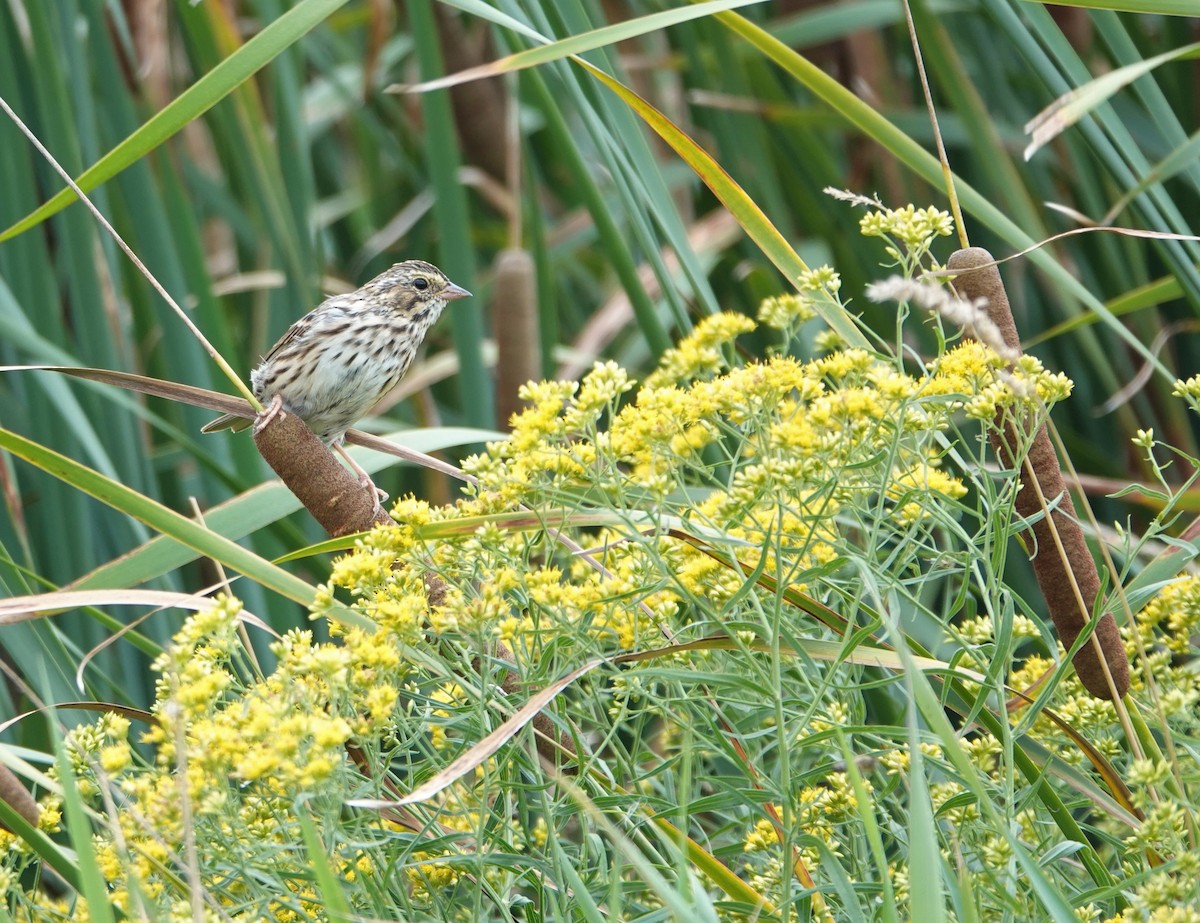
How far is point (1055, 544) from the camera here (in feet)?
4.77

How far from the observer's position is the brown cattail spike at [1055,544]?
1444mm

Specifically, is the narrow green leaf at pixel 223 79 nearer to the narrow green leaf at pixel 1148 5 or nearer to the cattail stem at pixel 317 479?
the cattail stem at pixel 317 479

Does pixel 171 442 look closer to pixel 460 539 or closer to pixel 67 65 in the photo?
pixel 67 65

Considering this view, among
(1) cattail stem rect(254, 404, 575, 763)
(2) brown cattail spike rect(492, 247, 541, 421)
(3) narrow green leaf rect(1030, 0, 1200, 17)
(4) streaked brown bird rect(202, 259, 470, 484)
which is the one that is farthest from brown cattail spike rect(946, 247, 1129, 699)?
(2) brown cattail spike rect(492, 247, 541, 421)

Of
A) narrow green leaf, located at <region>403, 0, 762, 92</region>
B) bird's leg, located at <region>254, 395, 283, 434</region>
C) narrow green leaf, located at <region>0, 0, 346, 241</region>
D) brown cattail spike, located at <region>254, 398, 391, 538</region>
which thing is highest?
narrow green leaf, located at <region>0, 0, 346, 241</region>

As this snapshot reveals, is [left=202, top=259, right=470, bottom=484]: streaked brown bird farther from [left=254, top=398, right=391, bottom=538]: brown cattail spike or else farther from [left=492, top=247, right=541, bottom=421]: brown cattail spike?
[left=254, top=398, right=391, bottom=538]: brown cattail spike

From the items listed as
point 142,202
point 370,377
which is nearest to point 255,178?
point 142,202

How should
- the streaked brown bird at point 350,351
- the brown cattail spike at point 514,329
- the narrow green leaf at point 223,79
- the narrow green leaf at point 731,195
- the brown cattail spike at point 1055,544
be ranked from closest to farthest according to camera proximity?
1. the brown cattail spike at point 1055,544
2. the narrow green leaf at point 223,79
3. the narrow green leaf at point 731,195
4. the streaked brown bird at point 350,351
5. the brown cattail spike at point 514,329

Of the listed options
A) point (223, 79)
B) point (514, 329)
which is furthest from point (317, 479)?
point (514, 329)

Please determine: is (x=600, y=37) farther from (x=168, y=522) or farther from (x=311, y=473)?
(x=168, y=522)

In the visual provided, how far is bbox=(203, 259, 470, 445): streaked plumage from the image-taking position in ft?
8.32

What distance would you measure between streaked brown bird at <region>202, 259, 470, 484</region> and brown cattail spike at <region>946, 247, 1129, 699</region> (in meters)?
1.17

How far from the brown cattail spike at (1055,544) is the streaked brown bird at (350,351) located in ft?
3.85

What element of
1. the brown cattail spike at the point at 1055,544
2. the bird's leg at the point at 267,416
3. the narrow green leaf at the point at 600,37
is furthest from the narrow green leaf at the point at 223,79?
the brown cattail spike at the point at 1055,544
